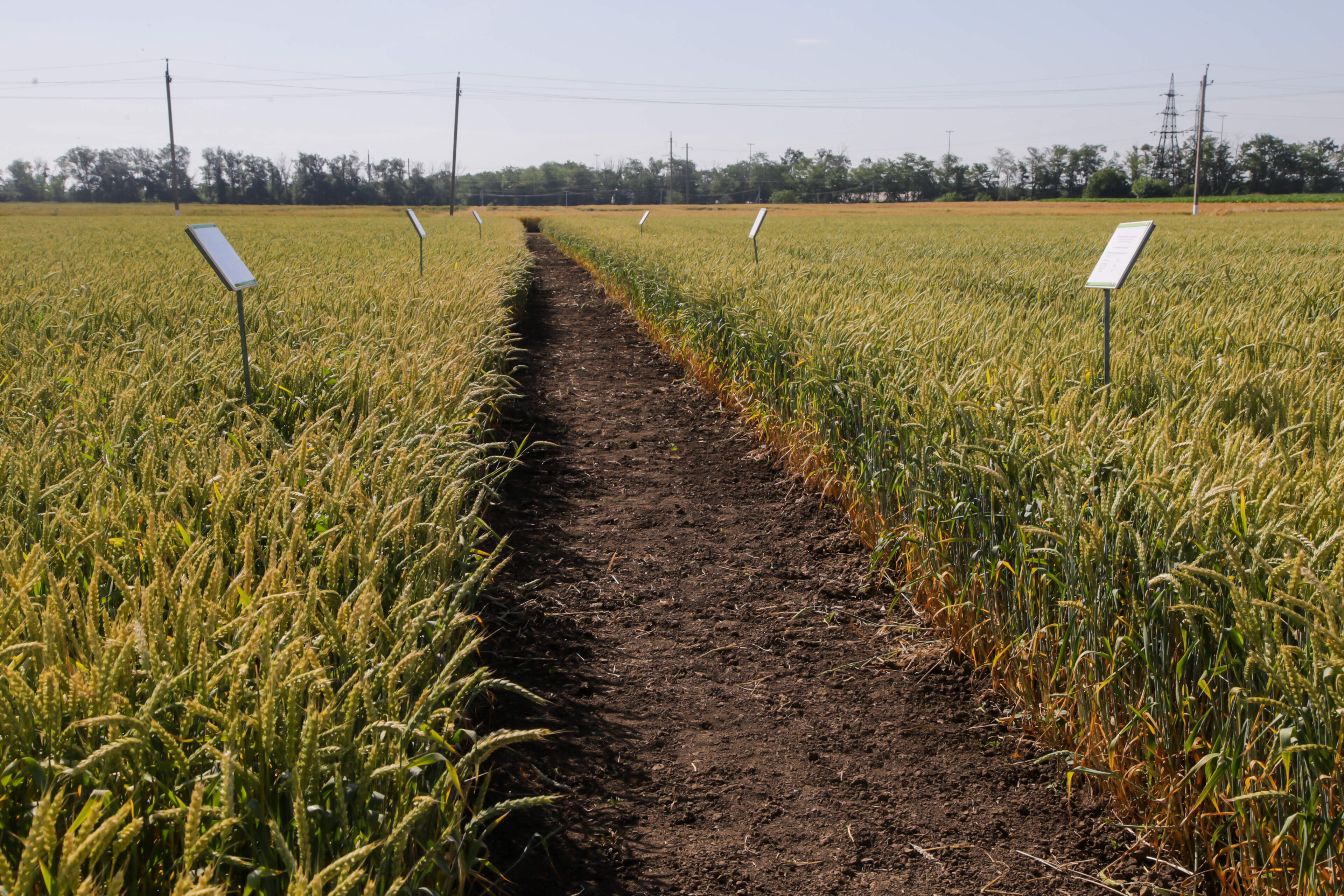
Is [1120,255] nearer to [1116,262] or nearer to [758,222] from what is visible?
[1116,262]

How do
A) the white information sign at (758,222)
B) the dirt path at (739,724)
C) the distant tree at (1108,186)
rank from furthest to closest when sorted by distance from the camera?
Result: the distant tree at (1108,186) → the white information sign at (758,222) → the dirt path at (739,724)

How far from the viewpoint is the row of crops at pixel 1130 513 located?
169cm

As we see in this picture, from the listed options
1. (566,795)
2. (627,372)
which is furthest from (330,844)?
(627,372)

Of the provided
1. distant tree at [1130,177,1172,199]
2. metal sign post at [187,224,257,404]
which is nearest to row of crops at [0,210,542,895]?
metal sign post at [187,224,257,404]

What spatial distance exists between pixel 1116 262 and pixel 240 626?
3586 millimetres

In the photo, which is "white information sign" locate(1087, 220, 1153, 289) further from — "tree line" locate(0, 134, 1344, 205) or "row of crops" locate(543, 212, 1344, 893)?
"tree line" locate(0, 134, 1344, 205)

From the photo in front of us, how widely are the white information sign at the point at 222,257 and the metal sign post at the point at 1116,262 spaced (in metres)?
3.61

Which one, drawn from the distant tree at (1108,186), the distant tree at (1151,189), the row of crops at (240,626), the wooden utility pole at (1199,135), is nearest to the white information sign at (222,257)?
the row of crops at (240,626)

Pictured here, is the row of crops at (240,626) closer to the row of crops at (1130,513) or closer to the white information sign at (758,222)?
the row of crops at (1130,513)

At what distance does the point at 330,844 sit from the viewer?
1.30 metres

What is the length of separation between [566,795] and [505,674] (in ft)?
2.45

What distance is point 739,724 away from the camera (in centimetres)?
279

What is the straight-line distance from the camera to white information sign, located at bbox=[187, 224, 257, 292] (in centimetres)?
368

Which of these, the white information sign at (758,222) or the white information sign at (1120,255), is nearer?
the white information sign at (1120,255)
